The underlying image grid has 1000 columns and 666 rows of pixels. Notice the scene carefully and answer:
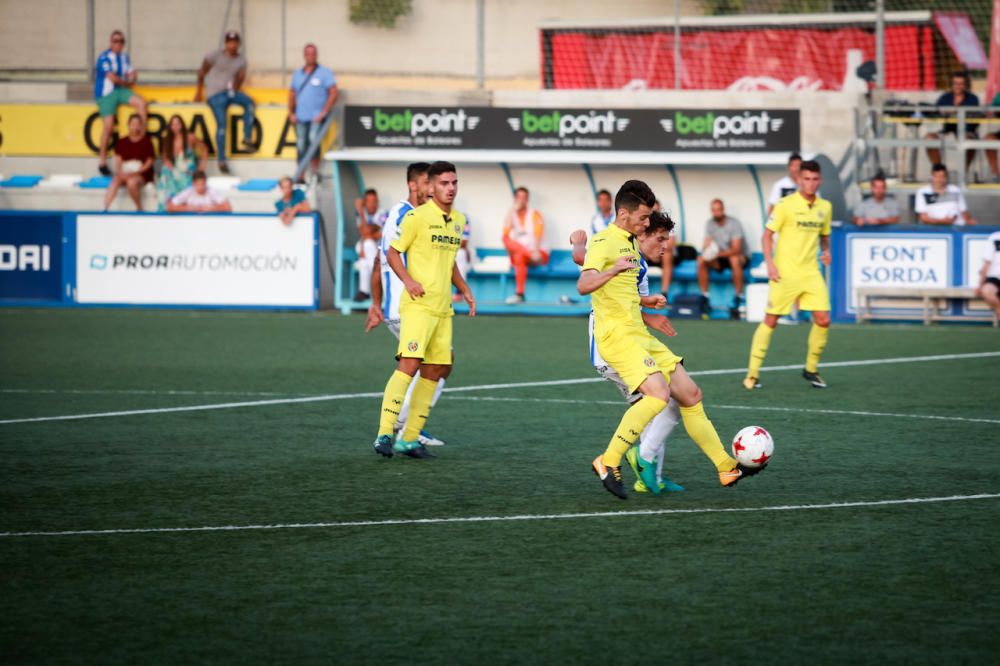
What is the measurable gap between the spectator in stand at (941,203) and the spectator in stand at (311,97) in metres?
8.74

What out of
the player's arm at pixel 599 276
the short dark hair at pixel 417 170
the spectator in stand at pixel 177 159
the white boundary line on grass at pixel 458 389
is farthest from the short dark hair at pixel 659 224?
the spectator in stand at pixel 177 159

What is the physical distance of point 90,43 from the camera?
2525 cm

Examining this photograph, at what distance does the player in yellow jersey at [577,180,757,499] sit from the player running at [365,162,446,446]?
176 cm

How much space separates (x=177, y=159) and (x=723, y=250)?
27.6ft

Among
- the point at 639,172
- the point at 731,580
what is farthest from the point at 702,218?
the point at 731,580

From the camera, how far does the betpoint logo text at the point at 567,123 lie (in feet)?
71.0

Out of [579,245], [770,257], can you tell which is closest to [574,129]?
[770,257]

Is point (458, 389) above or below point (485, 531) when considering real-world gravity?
above

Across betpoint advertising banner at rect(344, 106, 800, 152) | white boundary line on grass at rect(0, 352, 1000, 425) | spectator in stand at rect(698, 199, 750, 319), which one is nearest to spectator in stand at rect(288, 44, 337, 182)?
betpoint advertising banner at rect(344, 106, 800, 152)

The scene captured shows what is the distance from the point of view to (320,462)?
9266mm

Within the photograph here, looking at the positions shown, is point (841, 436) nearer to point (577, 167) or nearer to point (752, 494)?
point (752, 494)

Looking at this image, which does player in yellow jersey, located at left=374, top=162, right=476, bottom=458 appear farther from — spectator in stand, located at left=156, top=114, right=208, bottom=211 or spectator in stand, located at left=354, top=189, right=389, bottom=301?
spectator in stand, located at left=156, top=114, right=208, bottom=211

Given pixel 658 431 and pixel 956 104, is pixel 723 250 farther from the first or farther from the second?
pixel 658 431

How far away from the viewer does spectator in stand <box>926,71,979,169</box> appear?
21.7 metres
